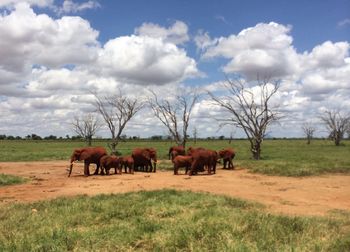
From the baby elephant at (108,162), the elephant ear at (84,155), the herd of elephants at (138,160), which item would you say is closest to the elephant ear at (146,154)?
the herd of elephants at (138,160)

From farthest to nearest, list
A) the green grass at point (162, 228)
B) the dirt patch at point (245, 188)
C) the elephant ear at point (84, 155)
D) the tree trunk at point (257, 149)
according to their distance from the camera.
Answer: the tree trunk at point (257, 149) < the elephant ear at point (84, 155) < the dirt patch at point (245, 188) < the green grass at point (162, 228)

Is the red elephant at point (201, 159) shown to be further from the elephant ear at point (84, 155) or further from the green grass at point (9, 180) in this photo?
the green grass at point (9, 180)

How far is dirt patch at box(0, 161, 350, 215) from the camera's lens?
511 inches

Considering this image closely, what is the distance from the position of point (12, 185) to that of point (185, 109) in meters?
22.7

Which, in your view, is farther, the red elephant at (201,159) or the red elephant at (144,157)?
the red elephant at (144,157)

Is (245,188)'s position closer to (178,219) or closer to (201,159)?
(201,159)

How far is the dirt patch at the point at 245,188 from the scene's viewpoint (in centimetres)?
1298

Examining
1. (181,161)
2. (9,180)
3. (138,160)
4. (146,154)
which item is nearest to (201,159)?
(181,161)

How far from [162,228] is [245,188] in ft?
27.1

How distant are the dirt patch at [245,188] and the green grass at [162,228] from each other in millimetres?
1743

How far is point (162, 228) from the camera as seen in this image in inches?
344

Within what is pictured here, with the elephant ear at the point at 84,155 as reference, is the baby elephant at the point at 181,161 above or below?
below

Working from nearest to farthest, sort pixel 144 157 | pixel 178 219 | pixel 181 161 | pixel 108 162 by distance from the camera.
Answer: pixel 178 219
pixel 181 161
pixel 108 162
pixel 144 157

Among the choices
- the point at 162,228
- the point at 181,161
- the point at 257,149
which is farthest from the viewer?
the point at 257,149
